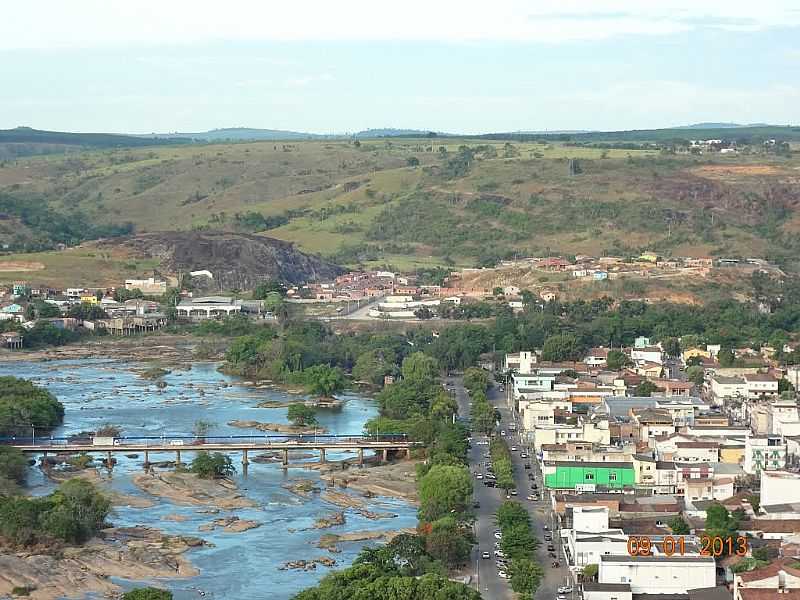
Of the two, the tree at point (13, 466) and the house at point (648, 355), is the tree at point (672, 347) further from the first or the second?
the tree at point (13, 466)

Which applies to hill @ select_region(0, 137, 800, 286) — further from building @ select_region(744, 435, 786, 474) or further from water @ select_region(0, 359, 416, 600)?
building @ select_region(744, 435, 786, 474)

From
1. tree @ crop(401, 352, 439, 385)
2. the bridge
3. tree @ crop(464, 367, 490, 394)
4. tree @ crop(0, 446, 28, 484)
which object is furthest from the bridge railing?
tree @ crop(464, 367, 490, 394)

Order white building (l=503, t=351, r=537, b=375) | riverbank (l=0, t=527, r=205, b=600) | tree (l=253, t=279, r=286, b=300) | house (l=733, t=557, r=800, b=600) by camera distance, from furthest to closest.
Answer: tree (l=253, t=279, r=286, b=300) < white building (l=503, t=351, r=537, b=375) < riverbank (l=0, t=527, r=205, b=600) < house (l=733, t=557, r=800, b=600)

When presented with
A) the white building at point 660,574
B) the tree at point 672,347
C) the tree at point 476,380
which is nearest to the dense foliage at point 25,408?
the tree at point 476,380

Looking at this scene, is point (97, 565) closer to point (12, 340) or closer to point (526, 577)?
point (526, 577)

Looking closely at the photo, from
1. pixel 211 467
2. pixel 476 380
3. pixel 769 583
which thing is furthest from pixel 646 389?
pixel 769 583

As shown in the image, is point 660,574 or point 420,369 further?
point 420,369

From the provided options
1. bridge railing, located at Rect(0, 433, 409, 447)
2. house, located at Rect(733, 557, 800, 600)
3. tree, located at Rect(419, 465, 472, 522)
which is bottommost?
bridge railing, located at Rect(0, 433, 409, 447)
